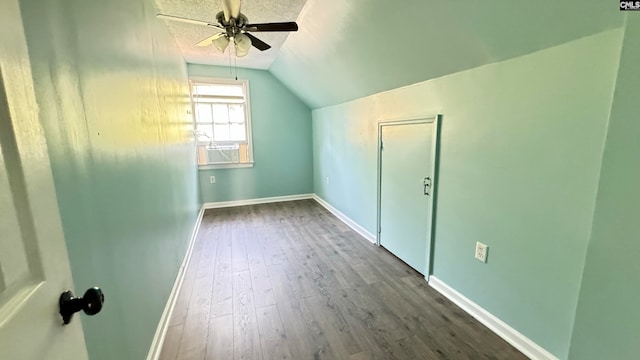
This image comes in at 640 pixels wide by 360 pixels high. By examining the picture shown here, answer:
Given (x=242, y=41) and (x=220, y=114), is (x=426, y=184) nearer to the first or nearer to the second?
(x=242, y=41)

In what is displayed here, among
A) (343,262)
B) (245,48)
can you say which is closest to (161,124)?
(245,48)

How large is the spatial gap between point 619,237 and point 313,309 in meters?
1.75

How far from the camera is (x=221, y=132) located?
4824 millimetres

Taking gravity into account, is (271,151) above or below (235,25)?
below

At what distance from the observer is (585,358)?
49.1 inches

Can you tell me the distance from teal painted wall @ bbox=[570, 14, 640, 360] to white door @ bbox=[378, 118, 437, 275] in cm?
114

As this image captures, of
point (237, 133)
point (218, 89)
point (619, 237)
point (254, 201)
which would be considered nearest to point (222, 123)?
point (237, 133)

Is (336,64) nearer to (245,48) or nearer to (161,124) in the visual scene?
(245,48)

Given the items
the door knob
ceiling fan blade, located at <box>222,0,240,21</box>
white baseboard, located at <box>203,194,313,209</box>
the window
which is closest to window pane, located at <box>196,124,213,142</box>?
the window

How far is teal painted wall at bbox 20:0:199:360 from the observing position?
2.78 ft

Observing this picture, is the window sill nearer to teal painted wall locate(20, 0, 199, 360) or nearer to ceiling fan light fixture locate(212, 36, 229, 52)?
teal painted wall locate(20, 0, 199, 360)

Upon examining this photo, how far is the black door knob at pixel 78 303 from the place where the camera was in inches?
23.2

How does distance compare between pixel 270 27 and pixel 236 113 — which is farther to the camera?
pixel 236 113

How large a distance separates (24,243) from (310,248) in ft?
9.04
